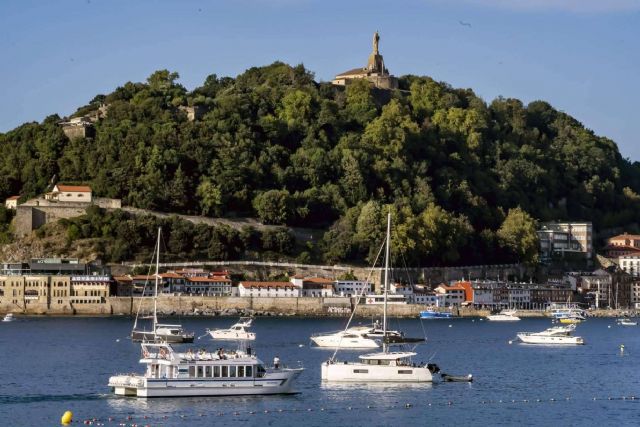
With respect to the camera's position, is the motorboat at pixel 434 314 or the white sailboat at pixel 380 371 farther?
the motorboat at pixel 434 314

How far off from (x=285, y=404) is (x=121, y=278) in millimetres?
50473

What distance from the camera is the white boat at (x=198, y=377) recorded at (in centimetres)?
4138

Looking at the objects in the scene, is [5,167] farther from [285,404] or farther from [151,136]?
[285,404]

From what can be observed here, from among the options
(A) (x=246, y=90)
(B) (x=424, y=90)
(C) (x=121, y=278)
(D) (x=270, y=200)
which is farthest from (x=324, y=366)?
(B) (x=424, y=90)

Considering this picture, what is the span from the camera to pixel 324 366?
154ft

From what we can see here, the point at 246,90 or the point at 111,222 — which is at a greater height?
the point at 246,90

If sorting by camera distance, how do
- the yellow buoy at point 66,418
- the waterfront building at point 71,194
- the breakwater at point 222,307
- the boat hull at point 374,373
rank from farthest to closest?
the waterfront building at point 71,194
the breakwater at point 222,307
the boat hull at point 374,373
the yellow buoy at point 66,418

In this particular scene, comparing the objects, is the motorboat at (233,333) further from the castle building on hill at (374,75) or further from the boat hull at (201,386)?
the castle building on hill at (374,75)

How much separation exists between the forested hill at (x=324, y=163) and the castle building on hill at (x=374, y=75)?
98.8 inches

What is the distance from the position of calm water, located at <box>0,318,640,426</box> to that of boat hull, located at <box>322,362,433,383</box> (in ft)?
1.79

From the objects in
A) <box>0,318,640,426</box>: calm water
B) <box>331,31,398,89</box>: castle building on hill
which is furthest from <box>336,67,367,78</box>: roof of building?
<box>0,318,640,426</box>: calm water

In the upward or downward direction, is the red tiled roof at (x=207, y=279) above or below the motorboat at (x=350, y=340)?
above

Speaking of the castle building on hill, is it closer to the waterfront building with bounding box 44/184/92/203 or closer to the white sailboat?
the waterfront building with bounding box 44/184/92/203

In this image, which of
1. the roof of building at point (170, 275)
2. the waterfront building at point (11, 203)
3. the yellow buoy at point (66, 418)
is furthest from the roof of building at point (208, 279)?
the yellow buoy at point (66, 418)
